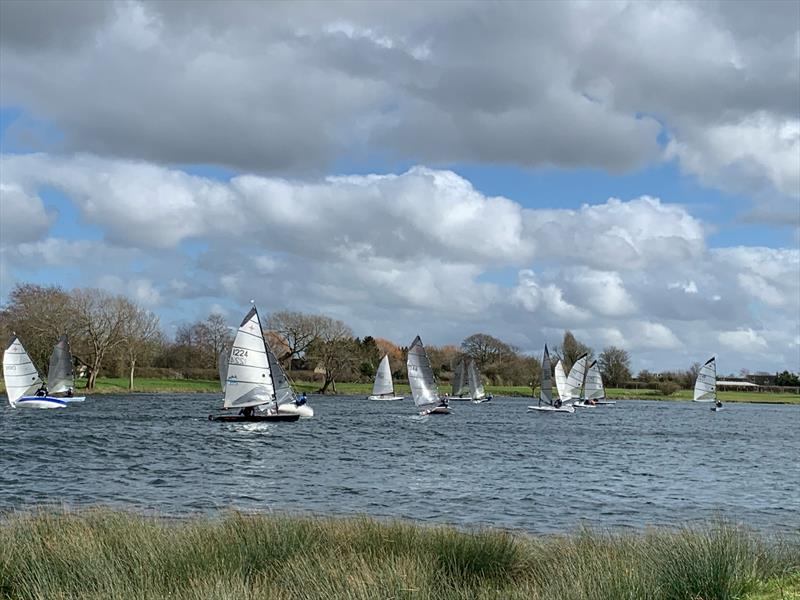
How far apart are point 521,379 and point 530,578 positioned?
151m

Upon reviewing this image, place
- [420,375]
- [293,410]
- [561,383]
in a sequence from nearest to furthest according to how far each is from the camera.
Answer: [293,410]
[420,375]
[561,383]

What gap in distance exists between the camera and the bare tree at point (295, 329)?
13200 cm

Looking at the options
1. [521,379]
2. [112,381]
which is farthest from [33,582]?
[521,379]

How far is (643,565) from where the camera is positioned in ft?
37.7

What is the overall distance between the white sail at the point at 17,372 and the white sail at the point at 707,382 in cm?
8853

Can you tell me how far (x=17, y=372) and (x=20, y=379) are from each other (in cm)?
106

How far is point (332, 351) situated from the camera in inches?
5157

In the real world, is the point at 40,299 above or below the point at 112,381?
above

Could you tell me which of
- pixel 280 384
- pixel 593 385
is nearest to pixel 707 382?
pixel 593 385

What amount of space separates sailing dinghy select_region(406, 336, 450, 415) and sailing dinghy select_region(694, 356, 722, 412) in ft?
183

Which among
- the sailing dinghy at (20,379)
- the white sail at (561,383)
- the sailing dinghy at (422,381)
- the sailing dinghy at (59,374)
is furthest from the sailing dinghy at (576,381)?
the sailing dinghy at (20,379)

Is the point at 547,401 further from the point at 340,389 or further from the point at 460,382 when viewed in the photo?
the point at 340,389

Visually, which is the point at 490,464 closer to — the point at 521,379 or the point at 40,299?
the point at 40,299

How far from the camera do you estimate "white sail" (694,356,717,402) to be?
122125 millimetres
